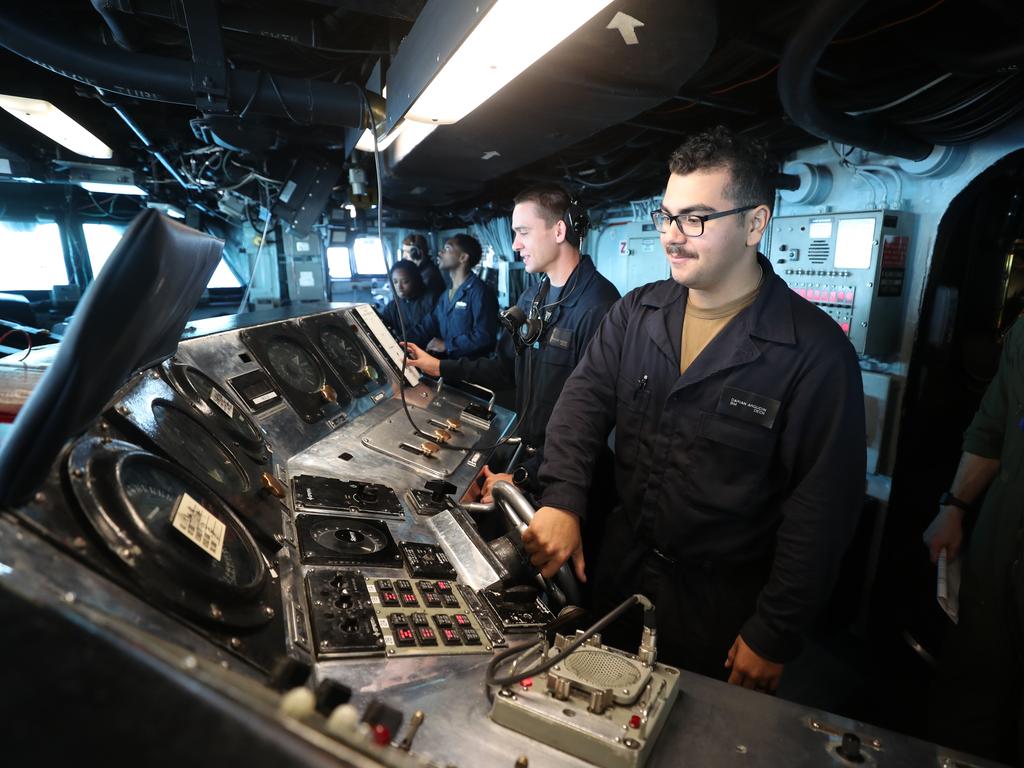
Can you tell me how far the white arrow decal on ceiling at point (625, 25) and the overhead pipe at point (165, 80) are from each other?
4.12ft

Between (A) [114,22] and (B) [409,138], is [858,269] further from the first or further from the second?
(A) [114,22]

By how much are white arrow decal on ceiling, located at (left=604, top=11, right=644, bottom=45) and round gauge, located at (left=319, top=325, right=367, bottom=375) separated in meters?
1.57

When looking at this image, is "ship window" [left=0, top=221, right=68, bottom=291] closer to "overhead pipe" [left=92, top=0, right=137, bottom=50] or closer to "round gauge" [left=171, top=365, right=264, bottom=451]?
"overhead pipe" [left=92, top=0, right=137, bottom=50]

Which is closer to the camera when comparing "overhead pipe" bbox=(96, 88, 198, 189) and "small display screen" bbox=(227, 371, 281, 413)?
"small display screen" bbox=(227, 371, 281, 413)

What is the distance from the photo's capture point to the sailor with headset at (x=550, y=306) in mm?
2541

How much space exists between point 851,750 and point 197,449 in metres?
1.40

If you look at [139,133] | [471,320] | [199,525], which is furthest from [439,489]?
[139,133]

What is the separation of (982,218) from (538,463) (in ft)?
8.16

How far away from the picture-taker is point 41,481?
0.71 meters

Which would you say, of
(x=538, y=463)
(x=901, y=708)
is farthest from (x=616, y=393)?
(x=901, y=708)

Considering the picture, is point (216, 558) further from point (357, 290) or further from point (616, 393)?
point (357, 290)

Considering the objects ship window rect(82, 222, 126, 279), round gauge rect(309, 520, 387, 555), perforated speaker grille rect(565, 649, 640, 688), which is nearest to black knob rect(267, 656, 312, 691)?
perforated speaker grille rect(565, 649, 640, 688)

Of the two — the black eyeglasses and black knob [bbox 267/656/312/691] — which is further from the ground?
the black eyeglasses

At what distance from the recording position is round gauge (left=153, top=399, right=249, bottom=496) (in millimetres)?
1202
